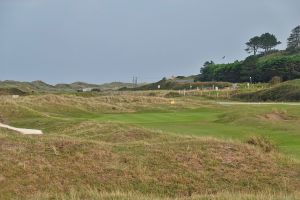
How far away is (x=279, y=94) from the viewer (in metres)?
84.9

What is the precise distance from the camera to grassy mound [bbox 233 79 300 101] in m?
82.2

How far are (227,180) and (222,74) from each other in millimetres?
143348

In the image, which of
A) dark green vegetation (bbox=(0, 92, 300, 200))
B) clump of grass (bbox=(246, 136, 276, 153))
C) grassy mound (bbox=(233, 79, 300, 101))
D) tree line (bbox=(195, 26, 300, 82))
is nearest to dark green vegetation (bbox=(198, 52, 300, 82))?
tree line (bbox=(195, 26, 300, 82))

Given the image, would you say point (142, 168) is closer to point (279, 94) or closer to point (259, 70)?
point (279, 94)

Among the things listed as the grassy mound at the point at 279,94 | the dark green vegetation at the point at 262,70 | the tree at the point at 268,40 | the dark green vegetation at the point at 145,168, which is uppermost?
the tree at the point at 268,40

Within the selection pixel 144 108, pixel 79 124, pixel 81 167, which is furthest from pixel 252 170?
pixel 144 108

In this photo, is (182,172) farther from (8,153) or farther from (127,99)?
(127,99)

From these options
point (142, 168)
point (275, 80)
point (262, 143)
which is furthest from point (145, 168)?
point (275, 80)

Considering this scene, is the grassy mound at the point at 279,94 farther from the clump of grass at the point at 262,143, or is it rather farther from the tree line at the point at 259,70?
the clump of grass at the point at 262,143

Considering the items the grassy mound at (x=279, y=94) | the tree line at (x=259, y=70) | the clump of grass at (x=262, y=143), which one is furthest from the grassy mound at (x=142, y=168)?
the tree line at (x=259, y=70)

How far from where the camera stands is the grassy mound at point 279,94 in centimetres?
8225

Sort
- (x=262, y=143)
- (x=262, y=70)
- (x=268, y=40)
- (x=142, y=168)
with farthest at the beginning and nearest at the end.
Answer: (x=268, y=40), (x=262, y=70), (x=262, y=143), (x=142, y=168)

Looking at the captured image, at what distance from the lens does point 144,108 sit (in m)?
59.8

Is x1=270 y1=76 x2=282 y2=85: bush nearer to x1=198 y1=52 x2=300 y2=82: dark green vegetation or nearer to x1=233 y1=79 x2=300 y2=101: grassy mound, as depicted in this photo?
x1=198 y1=52 x2=300 y2=82: dark green vegetation
